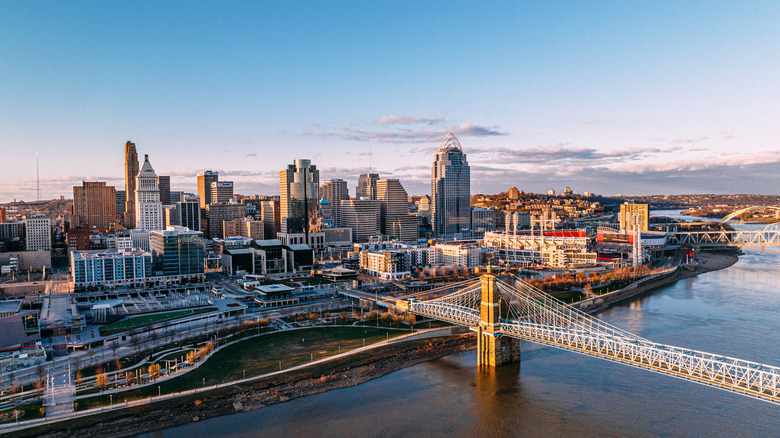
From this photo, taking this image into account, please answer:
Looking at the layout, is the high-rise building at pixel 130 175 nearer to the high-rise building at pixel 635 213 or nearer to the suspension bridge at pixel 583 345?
the suspension bridge at pixel 583 345

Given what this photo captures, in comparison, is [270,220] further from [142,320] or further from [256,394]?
[256,394]

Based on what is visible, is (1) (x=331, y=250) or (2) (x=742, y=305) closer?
(2) (x=742, y=305)

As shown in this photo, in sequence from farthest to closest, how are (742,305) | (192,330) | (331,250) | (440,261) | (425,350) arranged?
1. (331,250)
2. (440,261)
3. (742,305)
4. (192,330)
5. (425,350)

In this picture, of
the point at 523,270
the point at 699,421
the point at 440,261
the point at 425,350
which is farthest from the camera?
the point at 440,261

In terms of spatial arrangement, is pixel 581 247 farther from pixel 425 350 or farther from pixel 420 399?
pixel 420 399

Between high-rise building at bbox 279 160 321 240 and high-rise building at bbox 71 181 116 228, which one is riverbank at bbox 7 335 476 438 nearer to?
high-rise building at bbox 279 160 321 240

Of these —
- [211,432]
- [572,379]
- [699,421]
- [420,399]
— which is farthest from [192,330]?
[699,421]

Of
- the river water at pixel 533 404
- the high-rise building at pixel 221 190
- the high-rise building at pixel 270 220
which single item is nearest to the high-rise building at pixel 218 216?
the high-rise building at pixel 270 220
